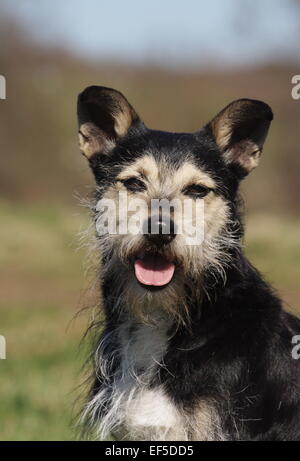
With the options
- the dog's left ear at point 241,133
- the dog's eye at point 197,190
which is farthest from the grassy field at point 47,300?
the dog's left ear at point 241,133

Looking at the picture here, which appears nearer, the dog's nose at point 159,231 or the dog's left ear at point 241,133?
the dog's nose at point 159,231

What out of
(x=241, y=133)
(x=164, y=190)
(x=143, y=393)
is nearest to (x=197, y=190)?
(x=164, y=190)

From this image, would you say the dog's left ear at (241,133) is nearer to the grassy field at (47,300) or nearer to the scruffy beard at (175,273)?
the scruffy beard at (175,273)

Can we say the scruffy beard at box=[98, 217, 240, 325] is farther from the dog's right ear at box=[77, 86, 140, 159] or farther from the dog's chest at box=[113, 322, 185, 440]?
the dog's right ear at box=[77, 86, 140, 159]

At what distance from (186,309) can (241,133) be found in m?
1.04

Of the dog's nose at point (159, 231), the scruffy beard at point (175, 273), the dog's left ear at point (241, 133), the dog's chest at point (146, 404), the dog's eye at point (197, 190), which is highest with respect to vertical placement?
the dog's left ear at point (241, 133)

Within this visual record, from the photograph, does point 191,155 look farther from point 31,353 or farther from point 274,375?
point 31,353

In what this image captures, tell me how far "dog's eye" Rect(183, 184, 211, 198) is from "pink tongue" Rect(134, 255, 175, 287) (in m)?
0.39

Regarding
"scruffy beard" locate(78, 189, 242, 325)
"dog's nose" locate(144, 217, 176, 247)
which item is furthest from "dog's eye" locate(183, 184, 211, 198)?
"dog's nose" locate(144, 217, 176, 247)

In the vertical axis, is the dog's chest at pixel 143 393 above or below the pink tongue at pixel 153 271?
below

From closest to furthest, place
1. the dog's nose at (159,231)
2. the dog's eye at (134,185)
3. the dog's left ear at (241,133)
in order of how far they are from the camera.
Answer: the dog's nose at (159,231) < the dog's eye at (134,185) < the dog's left ear at (241,133)

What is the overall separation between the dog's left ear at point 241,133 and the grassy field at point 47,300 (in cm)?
88

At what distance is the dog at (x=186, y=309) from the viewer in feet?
14.6
